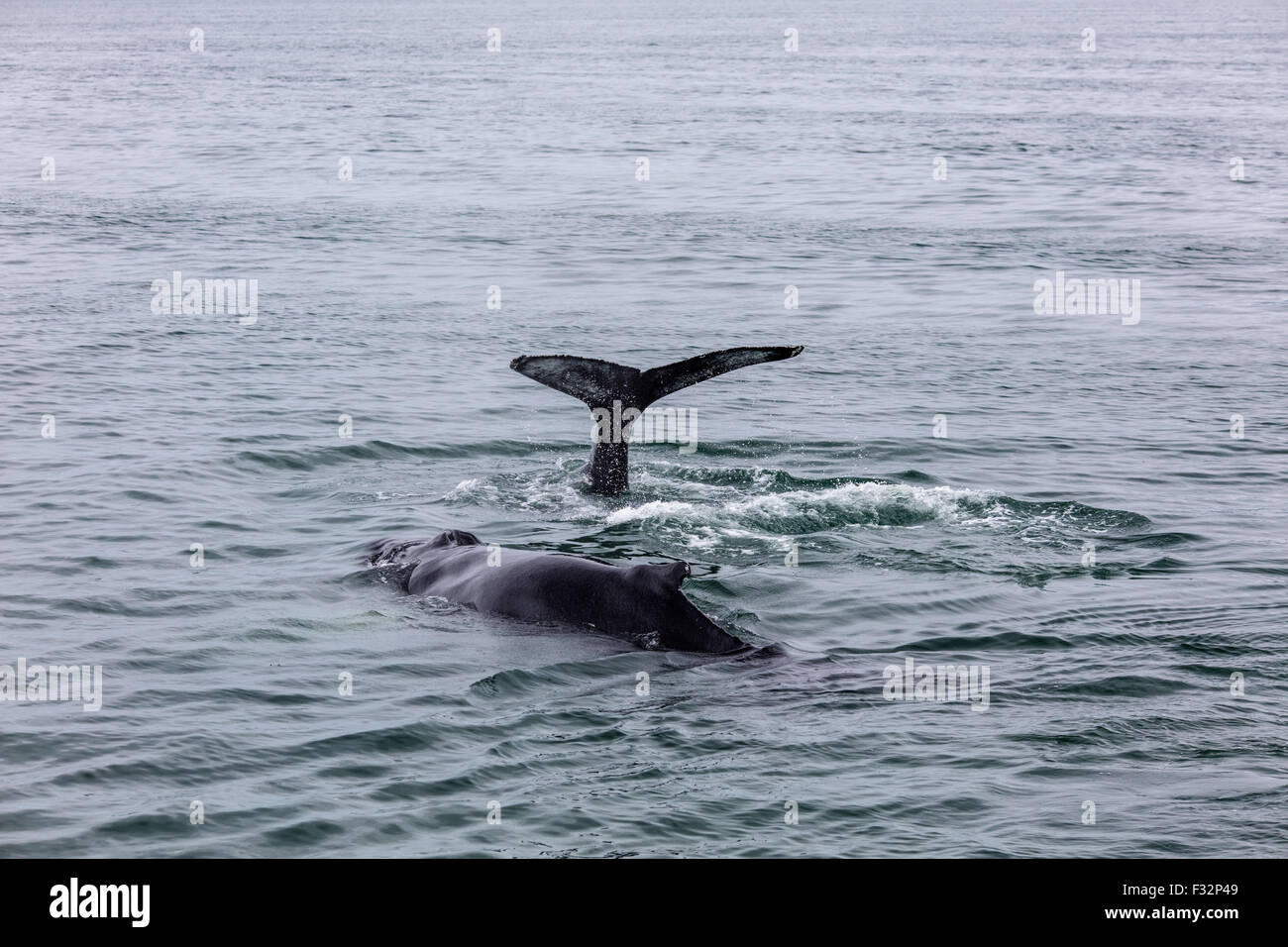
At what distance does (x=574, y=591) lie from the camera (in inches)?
458

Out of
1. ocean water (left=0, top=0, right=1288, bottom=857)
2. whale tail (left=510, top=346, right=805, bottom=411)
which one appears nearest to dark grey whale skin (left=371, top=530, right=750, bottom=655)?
ocean water (left=0, top=0, right=1288, bottom=857)

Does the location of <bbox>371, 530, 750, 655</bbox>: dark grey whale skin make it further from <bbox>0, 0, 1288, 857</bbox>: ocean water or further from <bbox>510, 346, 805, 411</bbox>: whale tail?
<bbox>510, 346, 805, 411</bbox>: whale tail

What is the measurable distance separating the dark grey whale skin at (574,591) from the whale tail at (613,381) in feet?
6.61

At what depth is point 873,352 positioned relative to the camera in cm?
2333

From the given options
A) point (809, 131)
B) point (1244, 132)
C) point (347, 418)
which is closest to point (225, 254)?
point (347, 418)

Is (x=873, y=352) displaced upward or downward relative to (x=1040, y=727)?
upward

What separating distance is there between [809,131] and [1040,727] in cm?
4558

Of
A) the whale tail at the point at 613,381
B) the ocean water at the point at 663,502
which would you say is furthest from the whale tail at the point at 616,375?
the ocean water at the point at 663,502

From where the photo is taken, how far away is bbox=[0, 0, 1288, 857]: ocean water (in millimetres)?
9125

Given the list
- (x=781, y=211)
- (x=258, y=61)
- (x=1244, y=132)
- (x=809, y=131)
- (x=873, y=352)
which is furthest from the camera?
(x=258, y=61)

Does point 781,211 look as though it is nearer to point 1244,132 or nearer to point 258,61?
point 1244,132

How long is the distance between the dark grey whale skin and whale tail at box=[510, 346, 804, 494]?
2.01 m

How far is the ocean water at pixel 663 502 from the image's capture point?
9125 millimetres

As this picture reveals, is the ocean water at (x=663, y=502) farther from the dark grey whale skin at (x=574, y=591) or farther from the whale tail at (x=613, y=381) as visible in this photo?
the whale tail at (x=613, y=381)
